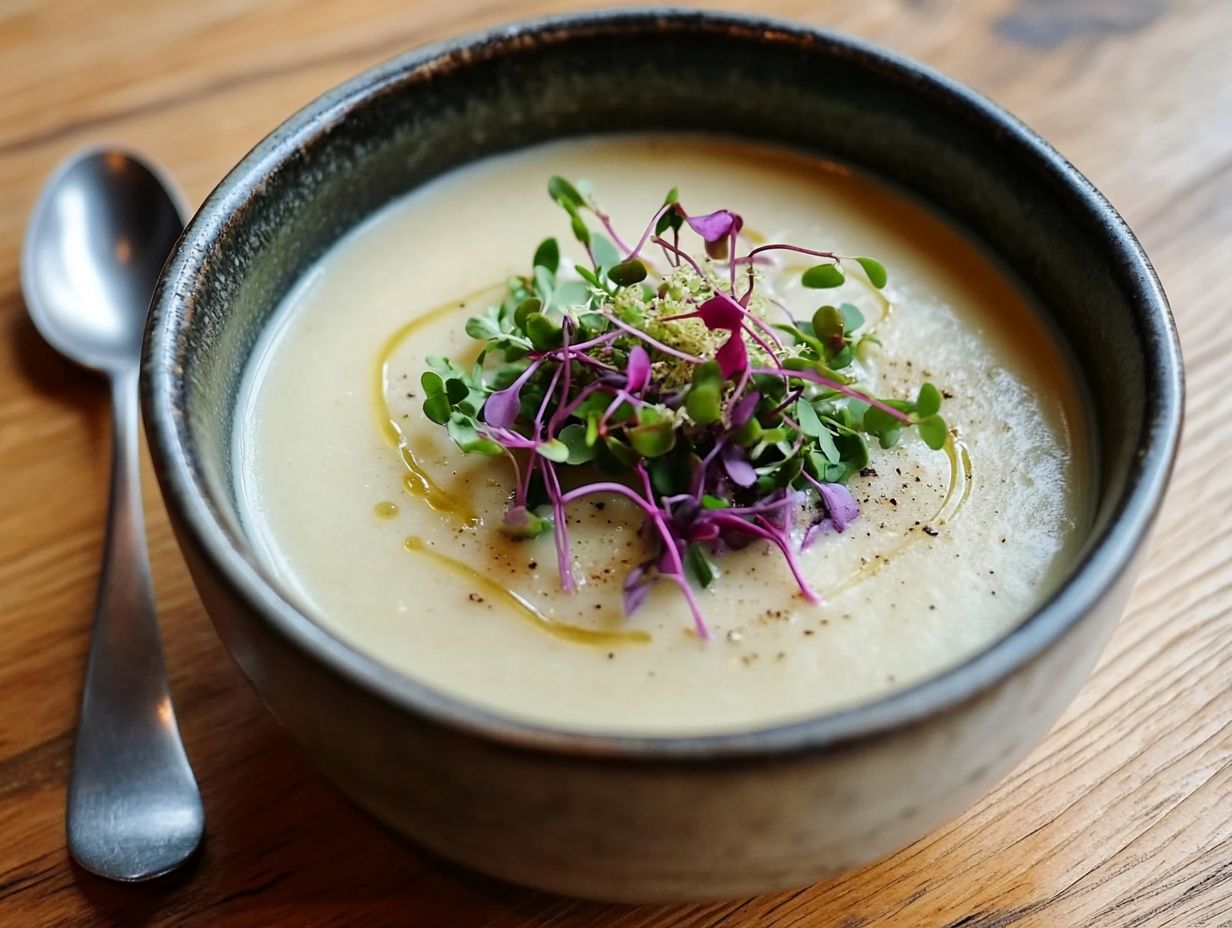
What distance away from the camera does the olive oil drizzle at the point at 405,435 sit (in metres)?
1.08

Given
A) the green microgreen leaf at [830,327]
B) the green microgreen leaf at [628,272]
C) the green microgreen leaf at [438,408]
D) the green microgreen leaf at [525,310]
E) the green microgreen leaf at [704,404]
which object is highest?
the green microgreen leaf at [525,310]

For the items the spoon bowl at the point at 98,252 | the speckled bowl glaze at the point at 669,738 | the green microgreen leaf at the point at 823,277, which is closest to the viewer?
the speckled bowl glaze at the point at 669,738

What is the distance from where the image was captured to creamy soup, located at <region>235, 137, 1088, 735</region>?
953 millimetres

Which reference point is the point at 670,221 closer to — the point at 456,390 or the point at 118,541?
the point at 456,390

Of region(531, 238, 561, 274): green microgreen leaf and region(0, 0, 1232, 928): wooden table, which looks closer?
region(0, 0, 1232, 928): wooden table

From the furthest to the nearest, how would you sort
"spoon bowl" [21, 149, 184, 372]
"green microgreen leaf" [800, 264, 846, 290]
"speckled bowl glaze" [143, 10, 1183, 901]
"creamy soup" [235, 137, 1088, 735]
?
"spoon bowl" [21, 149, 184, 372]
"green microgreen leaf" [800, 264, 846, 290]
"creamy soup" [235, 137, 1088, 735]
"speckled bowl glaze" [143, 10, 1183, 901]

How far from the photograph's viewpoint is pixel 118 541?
126cm

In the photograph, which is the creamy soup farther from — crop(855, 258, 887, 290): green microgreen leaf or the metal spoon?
the metal spoon

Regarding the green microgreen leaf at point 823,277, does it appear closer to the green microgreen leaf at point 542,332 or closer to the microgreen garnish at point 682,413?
the microgreen garnish at point 682,413

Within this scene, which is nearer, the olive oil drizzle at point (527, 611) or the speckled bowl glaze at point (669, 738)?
the speckled bowl glaze at point (669, 738)

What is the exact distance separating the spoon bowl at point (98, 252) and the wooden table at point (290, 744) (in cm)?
5

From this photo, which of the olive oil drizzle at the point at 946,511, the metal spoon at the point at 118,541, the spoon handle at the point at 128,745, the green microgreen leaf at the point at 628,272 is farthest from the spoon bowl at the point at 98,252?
the olive oil drizzle at the point at 946,511

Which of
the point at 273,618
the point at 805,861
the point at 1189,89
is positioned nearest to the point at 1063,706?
the point at 805,861

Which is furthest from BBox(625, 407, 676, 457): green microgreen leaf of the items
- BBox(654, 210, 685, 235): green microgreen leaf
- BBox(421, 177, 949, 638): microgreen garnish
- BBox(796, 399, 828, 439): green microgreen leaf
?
BBox(654, 210, 685, 235): green microgreen leaf
